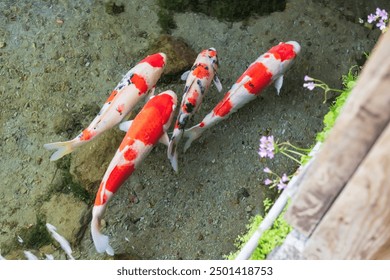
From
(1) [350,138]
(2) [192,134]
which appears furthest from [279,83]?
(1) [350,138]

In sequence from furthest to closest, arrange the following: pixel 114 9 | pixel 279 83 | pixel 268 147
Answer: pixel 114 9 → pixel 279 83 → pixel 268 147

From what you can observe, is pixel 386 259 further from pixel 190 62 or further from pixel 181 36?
pixel 181 36

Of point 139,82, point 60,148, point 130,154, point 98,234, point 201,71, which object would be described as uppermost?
point 201,71

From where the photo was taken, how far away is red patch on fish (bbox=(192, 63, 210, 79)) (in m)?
3.64

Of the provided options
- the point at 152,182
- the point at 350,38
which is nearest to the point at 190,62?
the point at 152,182

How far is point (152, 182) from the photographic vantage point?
377 centimetres

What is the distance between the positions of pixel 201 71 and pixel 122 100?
1.87ft

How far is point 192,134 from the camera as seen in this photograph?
12.1 ft

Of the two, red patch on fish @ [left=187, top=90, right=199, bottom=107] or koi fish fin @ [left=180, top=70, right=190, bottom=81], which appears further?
koi fish fin @ [left=180, top=70, right=190, bottom=81]

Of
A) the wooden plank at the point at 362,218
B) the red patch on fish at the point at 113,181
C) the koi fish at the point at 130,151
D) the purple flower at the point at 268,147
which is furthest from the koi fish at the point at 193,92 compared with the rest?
the wooden plank at the point at 362,218

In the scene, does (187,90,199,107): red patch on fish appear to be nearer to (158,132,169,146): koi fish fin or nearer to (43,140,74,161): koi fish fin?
(158,132,169,146): koi fish fin

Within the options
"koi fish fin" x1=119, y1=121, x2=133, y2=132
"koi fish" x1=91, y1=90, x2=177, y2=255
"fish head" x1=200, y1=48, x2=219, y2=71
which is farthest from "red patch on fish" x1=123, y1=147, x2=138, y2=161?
"fish head" x1=200, y1=48, x2=219, y2=71

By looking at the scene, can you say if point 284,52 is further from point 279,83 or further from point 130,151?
point 130,151

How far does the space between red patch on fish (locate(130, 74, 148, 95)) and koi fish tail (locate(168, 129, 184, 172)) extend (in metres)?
0.36
